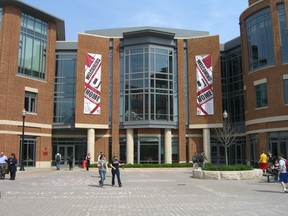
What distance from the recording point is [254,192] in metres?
15.7

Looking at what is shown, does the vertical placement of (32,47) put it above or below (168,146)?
above

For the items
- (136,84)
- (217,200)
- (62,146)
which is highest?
(136,84)

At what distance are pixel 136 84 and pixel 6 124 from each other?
561 inches

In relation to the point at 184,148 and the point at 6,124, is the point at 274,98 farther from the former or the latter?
the point at 6,124

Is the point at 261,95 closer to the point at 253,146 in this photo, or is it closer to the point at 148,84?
the point at 253,146

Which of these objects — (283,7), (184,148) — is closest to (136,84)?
(184,148)

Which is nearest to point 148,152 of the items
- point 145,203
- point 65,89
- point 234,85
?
point 65,89

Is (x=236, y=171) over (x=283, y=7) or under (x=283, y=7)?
under

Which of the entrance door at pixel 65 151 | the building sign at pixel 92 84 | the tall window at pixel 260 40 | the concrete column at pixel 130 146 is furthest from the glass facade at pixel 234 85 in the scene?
the entrance door at pixel 65 151

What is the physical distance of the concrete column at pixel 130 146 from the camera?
38281 mm

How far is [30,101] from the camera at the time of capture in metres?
36.2

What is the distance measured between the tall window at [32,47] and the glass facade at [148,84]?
9.15m

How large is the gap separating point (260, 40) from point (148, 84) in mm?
12406

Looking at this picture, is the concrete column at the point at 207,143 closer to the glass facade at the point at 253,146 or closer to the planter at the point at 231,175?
the glass facade at the point at 253,146
